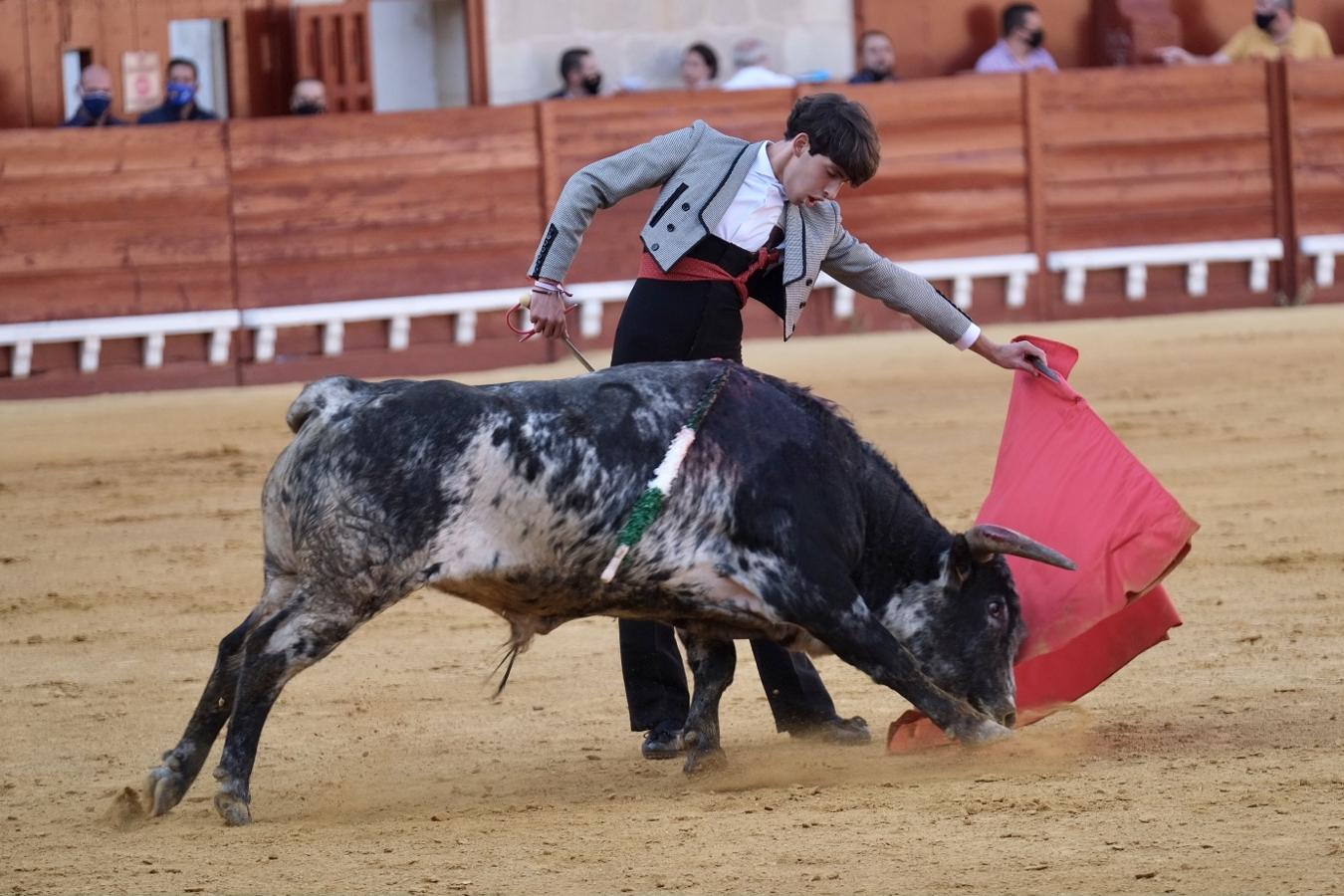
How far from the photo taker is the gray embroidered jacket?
138 inches

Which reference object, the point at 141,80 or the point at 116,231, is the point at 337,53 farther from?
the point at 116,231

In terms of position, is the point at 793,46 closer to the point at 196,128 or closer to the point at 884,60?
the point at 884,60

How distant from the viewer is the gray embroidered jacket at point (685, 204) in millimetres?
3510

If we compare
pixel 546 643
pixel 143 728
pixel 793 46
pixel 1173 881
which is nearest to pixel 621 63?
pixel 793 46

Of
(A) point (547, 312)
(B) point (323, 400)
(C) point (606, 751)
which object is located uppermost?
(A) point (547, 312)

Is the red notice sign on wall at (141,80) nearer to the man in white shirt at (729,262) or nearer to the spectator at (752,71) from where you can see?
the spectator at (752,71)

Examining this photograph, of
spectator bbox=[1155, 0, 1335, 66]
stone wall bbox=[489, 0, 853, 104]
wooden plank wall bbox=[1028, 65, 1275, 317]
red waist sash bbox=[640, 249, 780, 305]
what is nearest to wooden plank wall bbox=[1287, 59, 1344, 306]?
wooden plank wall bbox=[1028, 65, 1275, 317]

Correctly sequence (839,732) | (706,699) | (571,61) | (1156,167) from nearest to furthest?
(706,699) → (839,732) → (571,61) → (1156,167)

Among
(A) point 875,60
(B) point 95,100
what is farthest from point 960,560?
(A) point 875,60

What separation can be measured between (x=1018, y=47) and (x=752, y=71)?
1.55 metres

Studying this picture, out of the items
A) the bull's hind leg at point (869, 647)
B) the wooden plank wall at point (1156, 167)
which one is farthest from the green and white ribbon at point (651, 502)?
the wooden plank wall at point (1156, 167)

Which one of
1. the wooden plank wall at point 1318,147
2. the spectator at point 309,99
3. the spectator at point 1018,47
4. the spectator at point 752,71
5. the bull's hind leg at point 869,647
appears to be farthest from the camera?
the spectator at point 1018,47

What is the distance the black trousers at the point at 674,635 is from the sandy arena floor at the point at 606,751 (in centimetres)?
11

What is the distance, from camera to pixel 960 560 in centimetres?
347
